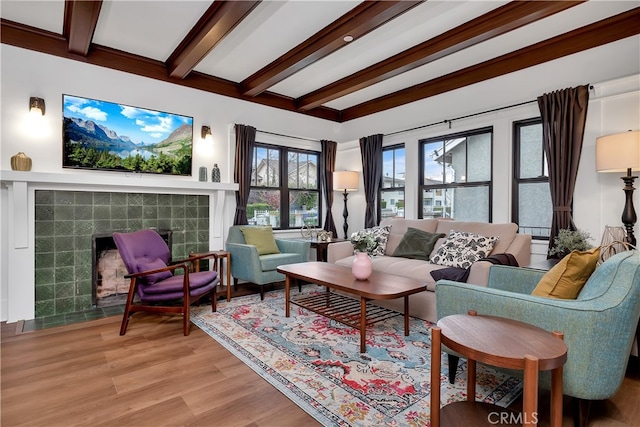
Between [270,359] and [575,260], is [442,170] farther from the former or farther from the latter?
[270,359]

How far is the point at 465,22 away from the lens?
313 cm

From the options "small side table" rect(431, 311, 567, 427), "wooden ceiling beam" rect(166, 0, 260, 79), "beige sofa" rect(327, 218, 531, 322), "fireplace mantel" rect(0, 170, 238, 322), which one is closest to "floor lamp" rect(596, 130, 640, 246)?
"beige sofa" rect(327, 218, 531, 322)

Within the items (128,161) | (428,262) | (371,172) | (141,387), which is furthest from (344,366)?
(371,172)

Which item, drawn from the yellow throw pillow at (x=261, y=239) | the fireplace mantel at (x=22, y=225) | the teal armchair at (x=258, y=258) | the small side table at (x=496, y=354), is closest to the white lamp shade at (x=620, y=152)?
the small side table at (x=496, y=354)

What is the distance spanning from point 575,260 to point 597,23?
283 centimetres

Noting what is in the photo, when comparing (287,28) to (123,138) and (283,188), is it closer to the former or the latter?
(123,138)

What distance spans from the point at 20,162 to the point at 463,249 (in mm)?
4483

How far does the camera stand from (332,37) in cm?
323

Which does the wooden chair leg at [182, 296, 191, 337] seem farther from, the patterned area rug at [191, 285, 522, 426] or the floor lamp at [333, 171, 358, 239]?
the floor lamp at [333, 171, 358, 239]

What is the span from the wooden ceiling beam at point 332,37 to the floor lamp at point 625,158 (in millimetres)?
1964

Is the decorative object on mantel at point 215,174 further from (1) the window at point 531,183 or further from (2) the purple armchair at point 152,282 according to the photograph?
(1) the window at point 531,183

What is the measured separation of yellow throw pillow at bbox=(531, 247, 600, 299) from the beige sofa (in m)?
1.10

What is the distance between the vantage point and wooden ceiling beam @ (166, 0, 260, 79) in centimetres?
272

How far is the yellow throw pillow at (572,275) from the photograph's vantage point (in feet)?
5.59
